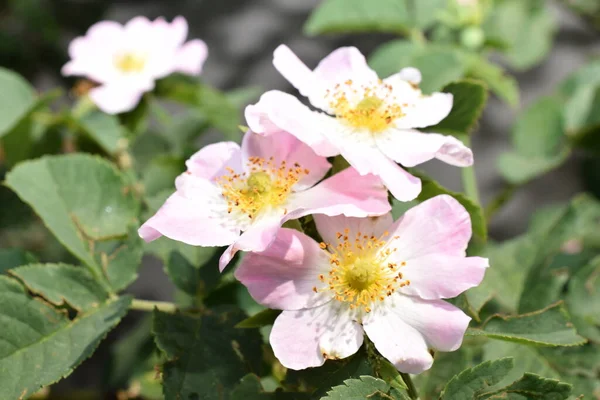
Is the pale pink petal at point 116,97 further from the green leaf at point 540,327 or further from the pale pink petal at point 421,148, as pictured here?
the green leaf at point 540,327

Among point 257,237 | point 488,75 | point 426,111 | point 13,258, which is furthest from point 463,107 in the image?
point 13,258

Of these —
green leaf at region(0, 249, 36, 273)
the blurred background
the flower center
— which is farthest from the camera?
the blurred background

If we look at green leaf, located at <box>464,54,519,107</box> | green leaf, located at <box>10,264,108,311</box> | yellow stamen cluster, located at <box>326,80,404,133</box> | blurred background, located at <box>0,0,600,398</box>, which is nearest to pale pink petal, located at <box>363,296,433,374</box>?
yellow stamen cluster, located at <box>326,80,404,133</box>

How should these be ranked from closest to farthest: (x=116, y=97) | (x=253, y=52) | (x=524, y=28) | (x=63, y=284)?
1. (x=63, y=284)
2. (x=116, y=97)
3. (x=524, y=28)
4. (x=253, y=52)

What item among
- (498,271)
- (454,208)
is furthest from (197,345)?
(498,271)

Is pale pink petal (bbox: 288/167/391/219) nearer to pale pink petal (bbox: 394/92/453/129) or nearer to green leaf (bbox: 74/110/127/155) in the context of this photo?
pale pink petal (bbox: 394/92/453/129)

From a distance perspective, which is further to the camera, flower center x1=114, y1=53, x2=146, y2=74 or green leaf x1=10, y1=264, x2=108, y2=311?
flower center x1=114, y1=53, x2=146, y2=74

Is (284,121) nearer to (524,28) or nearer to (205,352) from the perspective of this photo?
(205,352)
